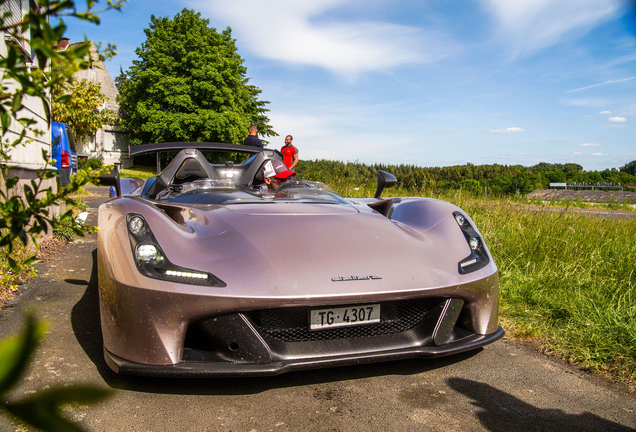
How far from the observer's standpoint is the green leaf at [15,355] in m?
0.43

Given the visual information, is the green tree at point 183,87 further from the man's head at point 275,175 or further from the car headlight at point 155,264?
the car headlight at point 155,264

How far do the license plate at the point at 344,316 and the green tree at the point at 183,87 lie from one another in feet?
94.7

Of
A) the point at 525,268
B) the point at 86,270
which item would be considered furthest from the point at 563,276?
the point at 86,270

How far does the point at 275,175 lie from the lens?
152 inches

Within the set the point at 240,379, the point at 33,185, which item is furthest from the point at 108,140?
the point at 33,185

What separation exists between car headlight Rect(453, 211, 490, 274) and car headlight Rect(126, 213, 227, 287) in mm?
1312

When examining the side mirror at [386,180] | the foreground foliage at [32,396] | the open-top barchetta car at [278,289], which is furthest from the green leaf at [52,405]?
the side mirror at [386,180]

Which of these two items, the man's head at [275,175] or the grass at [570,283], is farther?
the man's head at [275,175]

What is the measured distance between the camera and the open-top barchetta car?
1.90m

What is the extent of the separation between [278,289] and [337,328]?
0.36 m

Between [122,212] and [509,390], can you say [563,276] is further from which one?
[122,212]

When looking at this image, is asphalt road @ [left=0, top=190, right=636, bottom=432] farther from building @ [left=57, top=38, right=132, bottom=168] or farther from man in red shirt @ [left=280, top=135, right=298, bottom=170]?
building @ [left=57, top=38, right=132, bottom=168]

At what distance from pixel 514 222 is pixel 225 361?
4671 millimetres

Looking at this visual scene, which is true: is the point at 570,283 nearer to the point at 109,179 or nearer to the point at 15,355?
the point at 109,179
